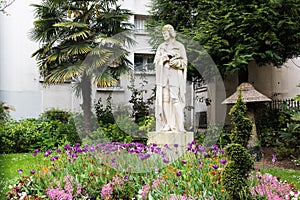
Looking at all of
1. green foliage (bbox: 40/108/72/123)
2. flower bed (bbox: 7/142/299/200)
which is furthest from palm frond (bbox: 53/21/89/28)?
flower bed (bbox: 7/142/299/200)

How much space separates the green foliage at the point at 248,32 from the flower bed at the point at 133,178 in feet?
19.0

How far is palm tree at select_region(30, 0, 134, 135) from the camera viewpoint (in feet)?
33.9

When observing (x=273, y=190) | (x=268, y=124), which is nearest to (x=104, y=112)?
(x=268, y=124)

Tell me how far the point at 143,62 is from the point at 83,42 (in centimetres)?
367

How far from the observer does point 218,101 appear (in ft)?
44.4

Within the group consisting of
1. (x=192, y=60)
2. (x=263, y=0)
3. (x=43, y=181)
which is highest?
(x=263, y=0)

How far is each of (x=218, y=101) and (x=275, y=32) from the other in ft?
13.0

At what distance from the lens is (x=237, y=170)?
3.19 m

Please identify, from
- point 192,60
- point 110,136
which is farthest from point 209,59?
point 110,136

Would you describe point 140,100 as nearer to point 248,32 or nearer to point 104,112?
point 104,112

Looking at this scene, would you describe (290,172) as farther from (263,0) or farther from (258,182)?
(263,0)

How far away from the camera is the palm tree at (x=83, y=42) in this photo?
10.3 m

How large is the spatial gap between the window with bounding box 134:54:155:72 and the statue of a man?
6728mm

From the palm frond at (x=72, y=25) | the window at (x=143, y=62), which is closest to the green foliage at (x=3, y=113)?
the palm frond at (x=72, y=25)
